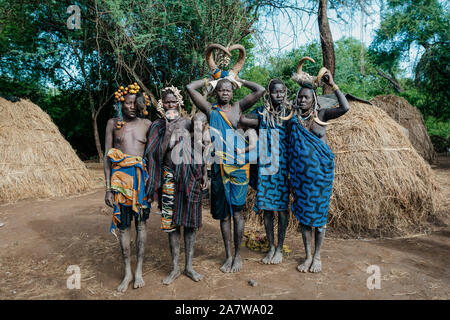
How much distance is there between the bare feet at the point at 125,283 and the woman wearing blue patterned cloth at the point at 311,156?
5.26 ft

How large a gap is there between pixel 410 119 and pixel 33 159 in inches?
431

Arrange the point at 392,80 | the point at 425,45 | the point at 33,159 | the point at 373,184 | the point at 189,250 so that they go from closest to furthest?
the point at 189,250 < the point at 373,184 < the point at 33,159 < the point at 425,45 < the point at 392,80

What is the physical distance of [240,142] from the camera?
2.86 meters

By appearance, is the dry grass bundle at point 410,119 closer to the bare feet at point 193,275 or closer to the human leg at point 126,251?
the bare feet at point 193,275

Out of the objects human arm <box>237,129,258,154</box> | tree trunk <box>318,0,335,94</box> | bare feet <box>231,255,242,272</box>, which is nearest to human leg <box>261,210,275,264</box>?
bare feet <box>231,255,242,272</box>

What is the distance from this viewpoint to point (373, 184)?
3.99 m

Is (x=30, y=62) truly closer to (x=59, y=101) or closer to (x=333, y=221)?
(x=59, y=101)

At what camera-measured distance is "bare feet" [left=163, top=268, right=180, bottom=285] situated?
8.66 feet

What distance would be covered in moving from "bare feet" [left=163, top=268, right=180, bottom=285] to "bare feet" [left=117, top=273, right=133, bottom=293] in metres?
0.32

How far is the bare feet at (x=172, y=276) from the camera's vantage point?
2.64 meters

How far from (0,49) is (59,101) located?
9.84ft

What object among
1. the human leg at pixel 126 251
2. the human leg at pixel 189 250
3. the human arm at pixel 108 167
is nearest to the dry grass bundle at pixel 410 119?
the human leg at pixel 189 250

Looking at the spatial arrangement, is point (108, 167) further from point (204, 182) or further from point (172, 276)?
point (172, 276)

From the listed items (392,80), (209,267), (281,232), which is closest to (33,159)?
(209,267)
